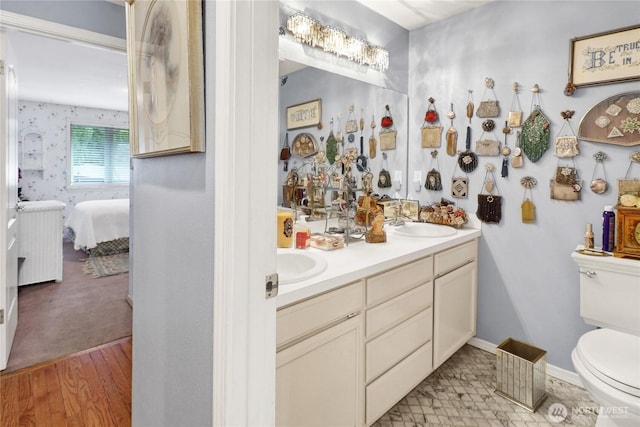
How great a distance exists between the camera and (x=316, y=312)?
124 centimetres

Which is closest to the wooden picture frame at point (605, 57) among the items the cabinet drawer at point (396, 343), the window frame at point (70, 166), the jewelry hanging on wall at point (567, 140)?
the jewelry hanging on wall at point (567, 140)

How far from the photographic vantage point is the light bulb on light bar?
1.95 meters

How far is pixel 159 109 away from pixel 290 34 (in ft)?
3.77

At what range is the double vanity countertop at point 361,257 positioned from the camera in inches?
46.5

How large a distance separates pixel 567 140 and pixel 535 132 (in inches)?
6.9

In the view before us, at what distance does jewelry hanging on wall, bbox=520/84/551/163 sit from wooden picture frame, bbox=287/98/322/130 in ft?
4.20

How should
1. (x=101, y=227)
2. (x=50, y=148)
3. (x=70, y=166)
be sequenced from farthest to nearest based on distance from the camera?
1. (x=70, y=166)
2. (x=50, y=148)
3. (x=101, y=227)

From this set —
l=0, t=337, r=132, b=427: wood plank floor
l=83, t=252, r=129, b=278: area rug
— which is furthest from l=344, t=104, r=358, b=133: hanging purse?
l=83, t=252, r=129, b=278: area rug

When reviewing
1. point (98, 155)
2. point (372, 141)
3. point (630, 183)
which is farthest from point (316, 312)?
point (98, 155)

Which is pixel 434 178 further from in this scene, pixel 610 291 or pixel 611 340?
pixel 611 340

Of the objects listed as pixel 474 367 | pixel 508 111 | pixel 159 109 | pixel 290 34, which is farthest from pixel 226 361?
pixel 508 111

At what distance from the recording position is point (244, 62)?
2.51 feet

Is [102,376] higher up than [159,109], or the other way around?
[159,109]

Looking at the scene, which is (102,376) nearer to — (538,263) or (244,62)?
(244,62)
